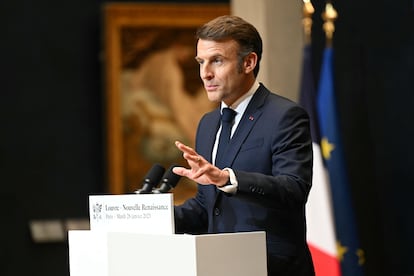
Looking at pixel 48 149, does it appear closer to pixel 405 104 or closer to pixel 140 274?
pixel 405 104

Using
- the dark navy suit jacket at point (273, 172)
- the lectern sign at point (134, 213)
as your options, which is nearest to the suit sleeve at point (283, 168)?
the dark navy suit jacket at point (273, 172)

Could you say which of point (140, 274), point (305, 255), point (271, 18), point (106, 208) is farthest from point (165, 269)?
point (271, 18)

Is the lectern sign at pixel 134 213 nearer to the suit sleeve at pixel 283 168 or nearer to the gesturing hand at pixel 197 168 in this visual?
the gesturing hand at pixel 197 168

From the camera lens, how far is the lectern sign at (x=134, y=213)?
3.45m

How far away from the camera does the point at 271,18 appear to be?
6.77 meters

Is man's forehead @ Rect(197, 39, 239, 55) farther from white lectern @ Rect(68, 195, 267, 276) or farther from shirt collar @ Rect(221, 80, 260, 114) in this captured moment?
white lectern @ Rect(68, 195, 267, 276)

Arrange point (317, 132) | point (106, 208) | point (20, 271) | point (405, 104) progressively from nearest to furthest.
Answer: point (106, 208)
point (317, 132)
point (405, 104)
point (20, 271)

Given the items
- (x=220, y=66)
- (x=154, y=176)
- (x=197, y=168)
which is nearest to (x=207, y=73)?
(x=220, y=66)

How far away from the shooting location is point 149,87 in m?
8.99

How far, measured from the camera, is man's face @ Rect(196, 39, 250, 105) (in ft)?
12.7

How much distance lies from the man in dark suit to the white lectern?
0.84 feet

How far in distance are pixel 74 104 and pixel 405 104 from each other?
3.45m

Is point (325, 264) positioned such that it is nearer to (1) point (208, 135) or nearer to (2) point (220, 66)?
(1) point (208, 135)

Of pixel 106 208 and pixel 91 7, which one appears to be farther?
pixel 91 7
